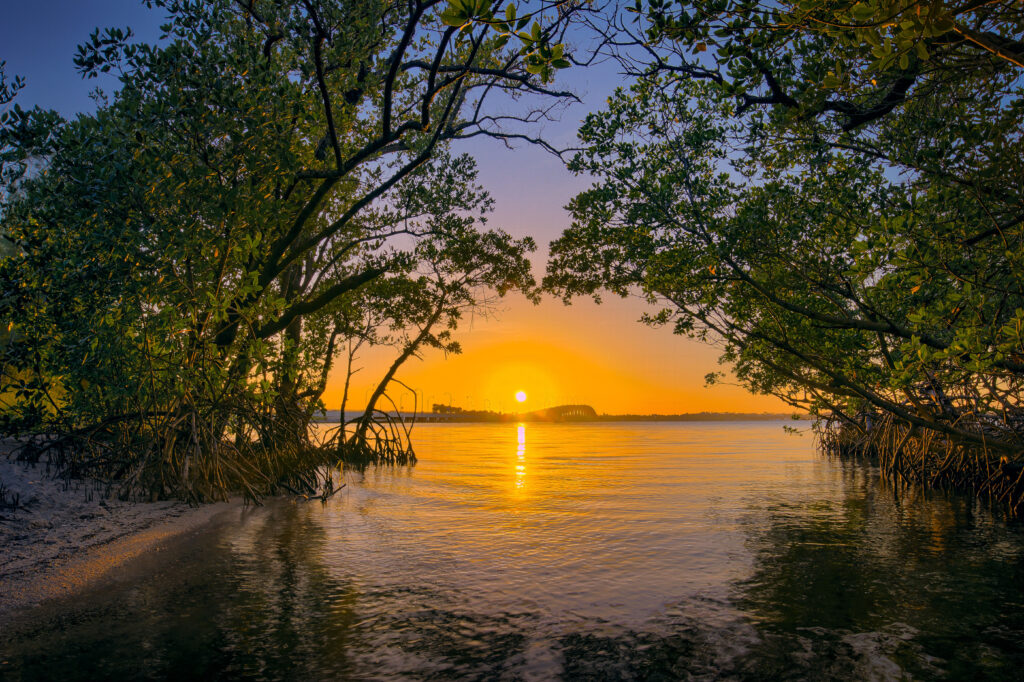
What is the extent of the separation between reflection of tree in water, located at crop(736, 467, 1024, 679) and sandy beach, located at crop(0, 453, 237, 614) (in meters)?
A: 6.74

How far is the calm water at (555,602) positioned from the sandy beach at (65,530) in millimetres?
460

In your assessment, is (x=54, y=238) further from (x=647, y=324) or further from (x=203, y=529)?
(x=647, y=324)

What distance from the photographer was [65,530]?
8109 millimetres

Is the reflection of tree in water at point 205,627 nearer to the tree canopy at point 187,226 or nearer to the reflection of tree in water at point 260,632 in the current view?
the reflection of tree in water at point 260,632

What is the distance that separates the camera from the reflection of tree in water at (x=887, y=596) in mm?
4695

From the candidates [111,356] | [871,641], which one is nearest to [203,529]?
[111,356]

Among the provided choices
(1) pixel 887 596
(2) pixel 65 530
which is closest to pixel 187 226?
(2) pixel 65 530

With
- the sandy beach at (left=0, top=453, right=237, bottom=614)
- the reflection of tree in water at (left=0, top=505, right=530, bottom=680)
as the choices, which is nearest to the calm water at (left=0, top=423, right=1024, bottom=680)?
the reflection of tree in water at (left=0, top=505, right=530, bottom=680)

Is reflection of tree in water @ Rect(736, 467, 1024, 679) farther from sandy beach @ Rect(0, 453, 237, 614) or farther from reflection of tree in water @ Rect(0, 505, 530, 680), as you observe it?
sandy beach @ Rect(0, 453, 237, 614)

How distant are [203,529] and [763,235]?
10527mm

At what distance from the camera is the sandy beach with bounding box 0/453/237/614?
6.23m

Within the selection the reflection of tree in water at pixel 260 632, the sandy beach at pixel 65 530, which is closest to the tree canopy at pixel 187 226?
the sandy beach at pixel 65 530

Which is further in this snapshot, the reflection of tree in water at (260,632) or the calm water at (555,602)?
the calm water at (555,602)

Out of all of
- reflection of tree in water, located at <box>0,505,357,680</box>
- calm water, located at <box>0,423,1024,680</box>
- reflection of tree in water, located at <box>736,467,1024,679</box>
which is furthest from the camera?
reflection of tree in water, located at <box>736,467,1024,679</box>
